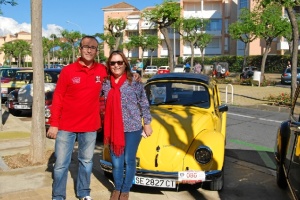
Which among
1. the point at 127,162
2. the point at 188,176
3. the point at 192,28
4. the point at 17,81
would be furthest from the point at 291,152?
the point at 192,28

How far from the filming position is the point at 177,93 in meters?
6.49

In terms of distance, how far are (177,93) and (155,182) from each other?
2224mm

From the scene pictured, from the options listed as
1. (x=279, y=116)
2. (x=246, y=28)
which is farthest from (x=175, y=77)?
(x=246, y=28)

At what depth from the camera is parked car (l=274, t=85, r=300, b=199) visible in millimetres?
3697

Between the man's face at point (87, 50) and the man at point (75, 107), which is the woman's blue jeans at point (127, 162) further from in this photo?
the man's face at point (87, 50)

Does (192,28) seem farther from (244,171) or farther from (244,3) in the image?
(244,171)

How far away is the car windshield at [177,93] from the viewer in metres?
6.32

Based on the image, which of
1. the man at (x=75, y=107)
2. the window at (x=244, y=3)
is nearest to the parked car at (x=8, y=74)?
the man at (x=75, y=107)

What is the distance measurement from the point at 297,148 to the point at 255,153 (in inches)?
157

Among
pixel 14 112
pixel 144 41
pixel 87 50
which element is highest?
pixel 144 41

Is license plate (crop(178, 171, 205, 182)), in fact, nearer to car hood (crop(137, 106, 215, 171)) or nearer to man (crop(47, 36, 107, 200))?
car hood (crop(137, 106, 215, 171))

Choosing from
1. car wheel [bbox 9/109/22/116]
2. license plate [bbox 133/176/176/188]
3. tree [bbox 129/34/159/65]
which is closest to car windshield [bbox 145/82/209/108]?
license plate [bbox 133/176/176/188]

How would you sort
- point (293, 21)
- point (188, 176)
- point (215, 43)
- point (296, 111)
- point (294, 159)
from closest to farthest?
point (294, 159)
point (296, 111)
point (188, 176)
point (293, 21)
point (215, 43)

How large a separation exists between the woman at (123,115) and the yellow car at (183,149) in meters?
0.59
